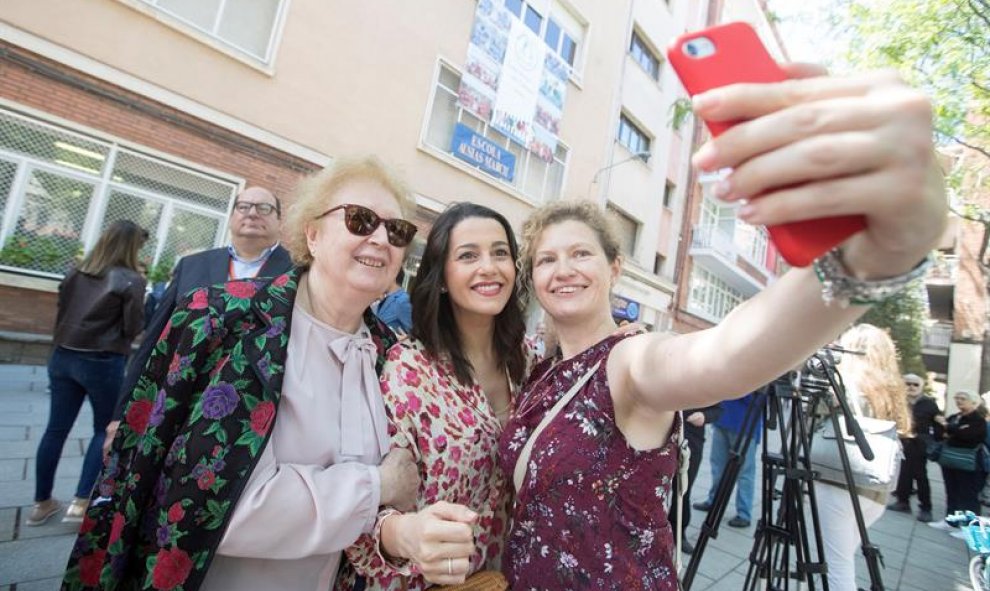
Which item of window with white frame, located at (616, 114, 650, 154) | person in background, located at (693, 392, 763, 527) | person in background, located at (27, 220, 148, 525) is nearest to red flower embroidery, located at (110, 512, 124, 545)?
person in background, located at (27, 220, 148, 525)

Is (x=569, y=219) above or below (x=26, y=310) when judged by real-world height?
above

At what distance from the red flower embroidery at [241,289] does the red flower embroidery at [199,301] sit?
0.06 metres

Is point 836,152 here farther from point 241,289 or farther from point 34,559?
point 34,559

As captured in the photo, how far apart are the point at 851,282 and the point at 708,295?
2052 centimetres

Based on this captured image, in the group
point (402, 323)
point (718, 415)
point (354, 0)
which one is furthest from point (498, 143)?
point (402, 323)

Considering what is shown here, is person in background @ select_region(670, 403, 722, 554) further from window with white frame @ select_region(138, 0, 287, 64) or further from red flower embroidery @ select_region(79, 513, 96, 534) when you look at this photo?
window with white frame @ select_region(138, 0, 287, 64)

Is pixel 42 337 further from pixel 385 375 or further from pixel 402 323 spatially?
pixel 385 375

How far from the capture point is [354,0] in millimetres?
7930

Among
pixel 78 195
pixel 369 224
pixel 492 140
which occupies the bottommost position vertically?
pixel 369 224

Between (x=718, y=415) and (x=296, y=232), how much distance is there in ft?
13.8

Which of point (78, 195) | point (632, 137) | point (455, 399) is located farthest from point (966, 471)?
point (78, 195)

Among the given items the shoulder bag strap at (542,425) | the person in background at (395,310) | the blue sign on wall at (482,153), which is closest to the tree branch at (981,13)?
the blue sign on wall at (482,153)

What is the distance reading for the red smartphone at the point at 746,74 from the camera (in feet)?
1.74

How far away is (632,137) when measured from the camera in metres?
15.1
